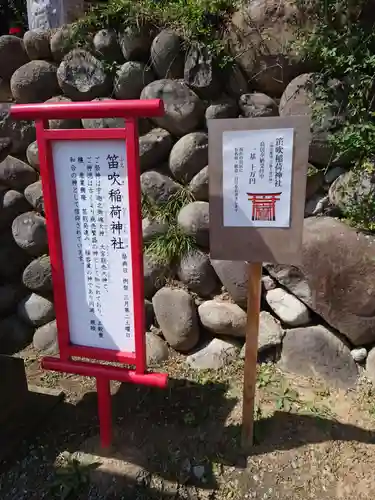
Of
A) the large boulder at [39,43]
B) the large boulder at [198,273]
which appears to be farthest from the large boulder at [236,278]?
the large boulder at [39,43]

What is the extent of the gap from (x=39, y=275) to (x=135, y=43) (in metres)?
2.25

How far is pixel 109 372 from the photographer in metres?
2.43

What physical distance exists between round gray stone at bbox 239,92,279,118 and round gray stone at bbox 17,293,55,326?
97.6 inches

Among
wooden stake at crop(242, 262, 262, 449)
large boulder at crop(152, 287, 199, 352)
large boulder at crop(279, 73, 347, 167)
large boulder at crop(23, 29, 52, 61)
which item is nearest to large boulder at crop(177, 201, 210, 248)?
large boulder at crop(152, 287, 199, 352)

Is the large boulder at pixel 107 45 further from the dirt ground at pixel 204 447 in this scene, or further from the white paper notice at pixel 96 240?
the dirt ground at pixel 204 447

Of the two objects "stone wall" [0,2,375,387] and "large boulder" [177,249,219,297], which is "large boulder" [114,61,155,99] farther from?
"large boulder" [177,249,219,297]

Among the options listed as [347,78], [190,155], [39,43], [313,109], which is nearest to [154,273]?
[190,155]

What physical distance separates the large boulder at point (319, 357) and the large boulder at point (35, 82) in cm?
314

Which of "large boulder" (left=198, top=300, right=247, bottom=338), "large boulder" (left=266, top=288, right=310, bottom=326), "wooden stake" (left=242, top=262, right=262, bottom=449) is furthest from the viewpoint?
"large boulder" (left=198, top=300, right=247, bottom=338)

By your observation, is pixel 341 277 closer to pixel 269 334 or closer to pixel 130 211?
pixel 269 334

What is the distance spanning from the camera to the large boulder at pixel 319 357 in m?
3.19

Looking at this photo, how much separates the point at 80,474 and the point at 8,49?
3851 mm

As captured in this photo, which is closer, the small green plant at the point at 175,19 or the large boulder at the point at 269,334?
the large boulder at the point at 269,334

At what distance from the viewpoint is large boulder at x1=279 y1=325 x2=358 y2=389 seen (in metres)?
3.19
